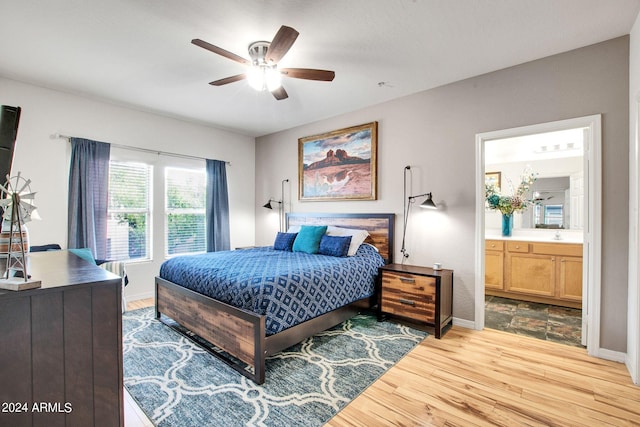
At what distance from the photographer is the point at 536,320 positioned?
11.5ft

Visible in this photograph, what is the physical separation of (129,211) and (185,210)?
80 cm

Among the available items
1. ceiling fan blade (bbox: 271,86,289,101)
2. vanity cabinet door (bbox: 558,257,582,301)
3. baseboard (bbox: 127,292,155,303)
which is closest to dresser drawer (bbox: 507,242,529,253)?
vanity cabinet door (bbox: 558,257,582,301)

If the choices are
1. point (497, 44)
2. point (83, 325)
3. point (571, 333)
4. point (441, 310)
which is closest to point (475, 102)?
point (497, 44)

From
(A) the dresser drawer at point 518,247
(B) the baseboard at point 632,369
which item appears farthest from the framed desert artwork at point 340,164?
(B) the baseboard at point 632,369

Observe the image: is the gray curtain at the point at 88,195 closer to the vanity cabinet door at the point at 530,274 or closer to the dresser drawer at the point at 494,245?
the dresser drawer at the point at 494,245

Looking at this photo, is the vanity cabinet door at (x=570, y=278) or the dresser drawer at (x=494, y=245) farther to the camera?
the dresser drawer at (x=494, y=245)

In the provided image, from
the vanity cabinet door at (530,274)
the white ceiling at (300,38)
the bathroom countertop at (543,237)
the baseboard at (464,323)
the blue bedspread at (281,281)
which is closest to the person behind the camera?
the white ceiling at (300,38)

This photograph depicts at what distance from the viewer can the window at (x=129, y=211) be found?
4066 millimetres

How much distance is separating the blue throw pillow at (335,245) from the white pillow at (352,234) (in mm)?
88

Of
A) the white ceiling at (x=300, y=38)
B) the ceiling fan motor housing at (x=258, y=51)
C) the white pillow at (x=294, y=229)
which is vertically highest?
the white ceiling at (x=300, y=38)

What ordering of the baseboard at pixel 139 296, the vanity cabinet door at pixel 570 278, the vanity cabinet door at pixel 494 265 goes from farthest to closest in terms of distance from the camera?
the vanity cabinet door at pixel 494 265, the baseboard at pixel 139 296, the vanity cabinet door at pixel 570 278

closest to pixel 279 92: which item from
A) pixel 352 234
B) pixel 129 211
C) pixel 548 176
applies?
pixel 352 234

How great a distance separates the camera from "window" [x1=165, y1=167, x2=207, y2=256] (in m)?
4.64

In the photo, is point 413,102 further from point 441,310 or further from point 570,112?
point 441,310
